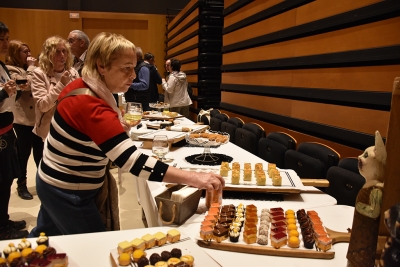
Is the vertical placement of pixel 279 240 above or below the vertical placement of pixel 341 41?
below

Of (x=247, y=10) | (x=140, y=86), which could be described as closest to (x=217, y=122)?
(x=247, y=10)

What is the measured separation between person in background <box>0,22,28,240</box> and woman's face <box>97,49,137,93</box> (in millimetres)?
1575

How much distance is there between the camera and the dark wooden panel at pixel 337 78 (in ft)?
8.09

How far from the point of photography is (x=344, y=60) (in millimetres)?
2836

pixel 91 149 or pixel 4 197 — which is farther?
pixel 4 197

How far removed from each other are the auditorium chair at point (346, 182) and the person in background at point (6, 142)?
2.43 m

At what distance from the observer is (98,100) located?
1.37 meters

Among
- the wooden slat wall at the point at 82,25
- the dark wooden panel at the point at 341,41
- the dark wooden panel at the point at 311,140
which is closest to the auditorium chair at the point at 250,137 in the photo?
the dark wooden panel at the point at 311,140

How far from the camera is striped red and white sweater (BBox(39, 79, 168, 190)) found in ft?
4.25

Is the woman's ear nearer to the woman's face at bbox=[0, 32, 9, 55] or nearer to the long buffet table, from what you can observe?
the long buffet table

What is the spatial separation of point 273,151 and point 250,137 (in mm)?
548

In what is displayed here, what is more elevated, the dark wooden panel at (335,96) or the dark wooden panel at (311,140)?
the dark wooden panel at (335,96)

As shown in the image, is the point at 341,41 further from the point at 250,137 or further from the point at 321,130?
the point at 250,137

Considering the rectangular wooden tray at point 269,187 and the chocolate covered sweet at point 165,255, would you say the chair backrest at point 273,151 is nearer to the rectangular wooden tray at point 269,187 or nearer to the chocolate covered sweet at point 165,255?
the rectangular wooden tray at point 269,187
